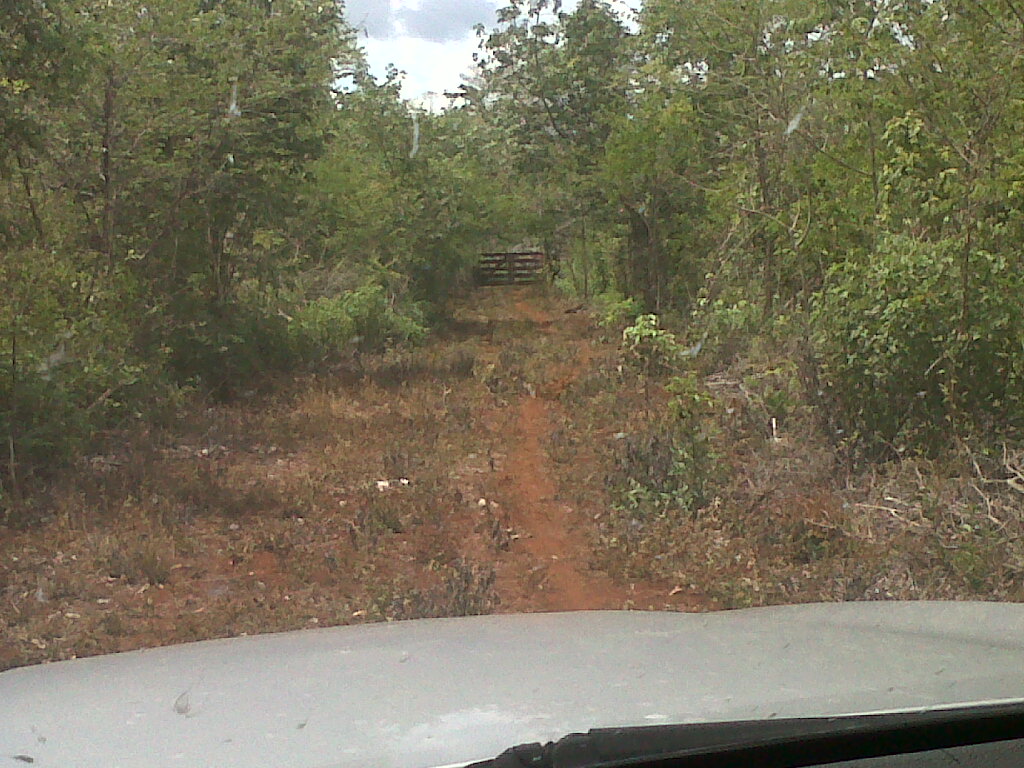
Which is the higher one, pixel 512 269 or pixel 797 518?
pixel 512 269

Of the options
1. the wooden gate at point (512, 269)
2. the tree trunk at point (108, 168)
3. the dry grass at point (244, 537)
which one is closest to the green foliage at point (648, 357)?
the dry grass at point (244, 537)

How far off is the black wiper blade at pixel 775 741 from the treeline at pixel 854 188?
14.2 ft

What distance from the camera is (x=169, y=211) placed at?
9320 millimetres

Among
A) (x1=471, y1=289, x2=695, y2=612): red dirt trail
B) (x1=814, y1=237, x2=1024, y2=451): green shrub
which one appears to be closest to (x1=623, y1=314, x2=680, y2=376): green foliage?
(x1=471, y1=289, x2=695, y2=612): red dirt trail

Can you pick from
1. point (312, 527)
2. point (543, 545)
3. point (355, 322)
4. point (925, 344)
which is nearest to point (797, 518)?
point (925, 344)

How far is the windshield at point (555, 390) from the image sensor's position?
4949mm

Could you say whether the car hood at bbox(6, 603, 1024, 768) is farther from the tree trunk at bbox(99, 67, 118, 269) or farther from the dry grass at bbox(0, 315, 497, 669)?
the tree trunk at bbox(99, 67, 118, 269)

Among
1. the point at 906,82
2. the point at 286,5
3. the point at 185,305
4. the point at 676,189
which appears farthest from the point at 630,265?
the point at 906,82

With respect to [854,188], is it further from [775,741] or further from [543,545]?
[775,741]

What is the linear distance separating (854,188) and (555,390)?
3.79 meters

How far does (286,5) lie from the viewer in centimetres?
1101

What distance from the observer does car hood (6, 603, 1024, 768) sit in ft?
5.87

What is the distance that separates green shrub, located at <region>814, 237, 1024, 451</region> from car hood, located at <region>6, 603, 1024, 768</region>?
11.4ft

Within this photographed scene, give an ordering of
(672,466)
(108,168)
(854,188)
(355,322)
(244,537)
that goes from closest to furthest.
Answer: (244,537), (672,466), (854,188), (108,168), (355,322)
